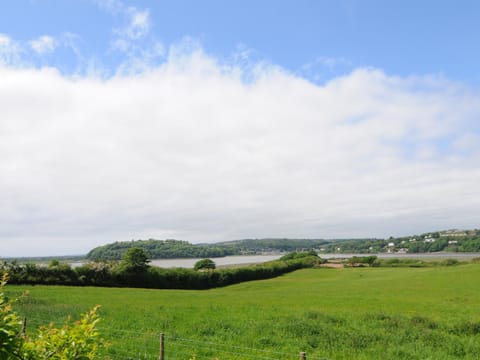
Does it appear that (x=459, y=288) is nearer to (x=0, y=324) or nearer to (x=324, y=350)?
(x=324, y=350)

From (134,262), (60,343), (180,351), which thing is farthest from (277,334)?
(134,262)

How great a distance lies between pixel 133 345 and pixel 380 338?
12292 mm

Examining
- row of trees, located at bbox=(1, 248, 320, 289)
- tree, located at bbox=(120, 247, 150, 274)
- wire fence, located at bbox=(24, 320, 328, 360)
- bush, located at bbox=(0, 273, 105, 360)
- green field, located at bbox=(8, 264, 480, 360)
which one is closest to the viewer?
bush, located at bbox=(0, 273, 105, 360)

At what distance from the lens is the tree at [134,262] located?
245 ft

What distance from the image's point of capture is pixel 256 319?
83.3 ft

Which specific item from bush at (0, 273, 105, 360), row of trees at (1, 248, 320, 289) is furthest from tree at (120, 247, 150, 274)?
bush at (0, 273, 105, 360)

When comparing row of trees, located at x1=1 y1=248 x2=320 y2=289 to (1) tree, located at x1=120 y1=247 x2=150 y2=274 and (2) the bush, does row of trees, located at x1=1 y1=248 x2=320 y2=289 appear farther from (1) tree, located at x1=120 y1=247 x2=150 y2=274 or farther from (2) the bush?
(2) the bush

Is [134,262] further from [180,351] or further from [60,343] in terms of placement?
[60,343]

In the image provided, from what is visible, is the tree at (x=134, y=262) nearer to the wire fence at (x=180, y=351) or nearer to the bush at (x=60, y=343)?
the wire fence at (x=180, y=351)

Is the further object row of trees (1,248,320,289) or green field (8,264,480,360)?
row of trees (1,248,320,289)

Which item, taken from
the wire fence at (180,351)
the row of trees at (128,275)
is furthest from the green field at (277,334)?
the row of trees at (128,275)

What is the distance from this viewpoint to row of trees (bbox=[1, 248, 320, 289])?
2562 inches

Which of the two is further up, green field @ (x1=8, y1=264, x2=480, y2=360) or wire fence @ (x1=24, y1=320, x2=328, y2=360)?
wire fence @ (x1=24, y1=320, x2=328, y2=360)

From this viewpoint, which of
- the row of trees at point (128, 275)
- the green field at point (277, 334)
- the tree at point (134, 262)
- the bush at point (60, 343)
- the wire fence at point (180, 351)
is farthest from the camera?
the tree at point (134, 262)
